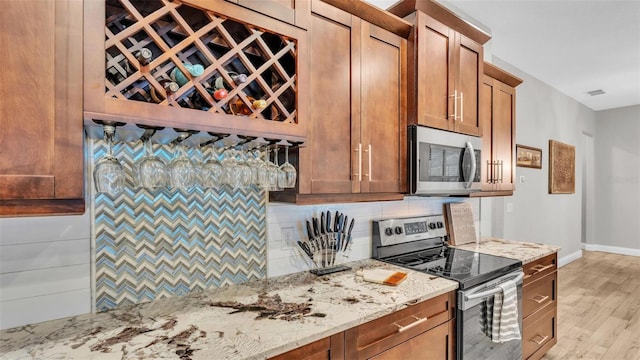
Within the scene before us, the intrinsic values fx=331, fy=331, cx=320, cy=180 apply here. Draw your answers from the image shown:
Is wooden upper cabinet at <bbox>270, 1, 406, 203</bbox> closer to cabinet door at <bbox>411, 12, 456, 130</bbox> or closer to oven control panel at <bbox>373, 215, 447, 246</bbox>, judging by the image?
cabinet door at <bbox>411, 12, 456, 130</bbox>

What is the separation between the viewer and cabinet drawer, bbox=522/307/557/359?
88.8 inches

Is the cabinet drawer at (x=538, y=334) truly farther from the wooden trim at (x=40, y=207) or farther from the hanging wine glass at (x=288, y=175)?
the wooden trim at (x=40, y=207)

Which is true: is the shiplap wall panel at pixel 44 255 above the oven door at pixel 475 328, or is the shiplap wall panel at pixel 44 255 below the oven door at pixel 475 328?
above

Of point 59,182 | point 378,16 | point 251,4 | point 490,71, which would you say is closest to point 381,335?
point 59,182

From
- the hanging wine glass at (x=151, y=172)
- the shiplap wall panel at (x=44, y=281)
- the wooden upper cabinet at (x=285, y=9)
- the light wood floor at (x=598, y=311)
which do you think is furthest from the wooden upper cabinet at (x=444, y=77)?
the light wood floor at (x=598, y=311)

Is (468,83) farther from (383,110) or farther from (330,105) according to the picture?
(330,105)

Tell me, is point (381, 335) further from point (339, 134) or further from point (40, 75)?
point (40, 75)

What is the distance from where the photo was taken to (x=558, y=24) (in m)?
3.05

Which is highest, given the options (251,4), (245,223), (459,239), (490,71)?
(490,71)

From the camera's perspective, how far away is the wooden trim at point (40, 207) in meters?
0.86

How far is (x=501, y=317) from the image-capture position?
74.0 inches

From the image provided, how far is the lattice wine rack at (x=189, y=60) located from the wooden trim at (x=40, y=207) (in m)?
0.34

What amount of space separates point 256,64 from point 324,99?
35cm

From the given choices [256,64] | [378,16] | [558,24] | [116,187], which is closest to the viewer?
[116,187]
